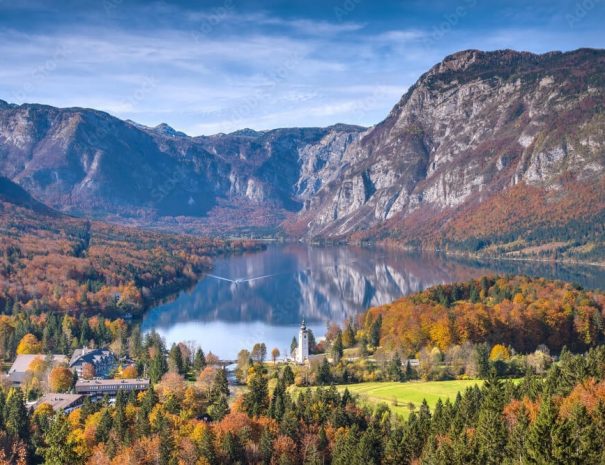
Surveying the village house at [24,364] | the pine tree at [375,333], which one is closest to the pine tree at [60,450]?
the village house at [24,364]

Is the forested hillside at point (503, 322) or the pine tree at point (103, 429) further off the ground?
the forested hillside at point (503, 322)

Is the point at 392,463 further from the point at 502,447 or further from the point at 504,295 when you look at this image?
the point at 504,295

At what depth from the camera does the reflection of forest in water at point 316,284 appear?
10244 centimetres

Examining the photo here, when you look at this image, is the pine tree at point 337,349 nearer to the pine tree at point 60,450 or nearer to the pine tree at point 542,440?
the pine tree at point 60,450

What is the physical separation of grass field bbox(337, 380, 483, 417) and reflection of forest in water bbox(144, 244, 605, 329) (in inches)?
1639

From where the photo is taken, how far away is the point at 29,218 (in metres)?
172

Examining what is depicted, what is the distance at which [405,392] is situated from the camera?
50.4m

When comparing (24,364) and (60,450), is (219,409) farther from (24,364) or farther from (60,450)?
(24,364)

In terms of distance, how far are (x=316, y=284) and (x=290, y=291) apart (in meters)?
9.87

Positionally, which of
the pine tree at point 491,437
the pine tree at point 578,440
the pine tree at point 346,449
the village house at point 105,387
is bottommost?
the village house at point 105,387

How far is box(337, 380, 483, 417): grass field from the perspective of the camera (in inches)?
1870

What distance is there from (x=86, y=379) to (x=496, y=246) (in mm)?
150776

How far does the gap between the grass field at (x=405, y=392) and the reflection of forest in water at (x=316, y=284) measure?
137 ft

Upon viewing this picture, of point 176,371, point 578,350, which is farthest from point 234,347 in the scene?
point 578,350
